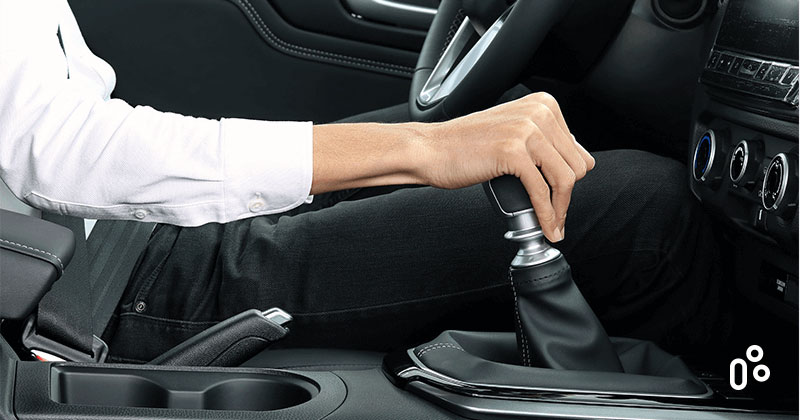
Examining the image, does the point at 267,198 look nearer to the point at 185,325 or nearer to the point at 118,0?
the point at 185,325

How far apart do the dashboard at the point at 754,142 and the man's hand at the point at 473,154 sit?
18 centimetres

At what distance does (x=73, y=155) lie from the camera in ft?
2.62

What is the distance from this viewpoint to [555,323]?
31.6 inches

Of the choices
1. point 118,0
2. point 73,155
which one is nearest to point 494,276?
point 73,155

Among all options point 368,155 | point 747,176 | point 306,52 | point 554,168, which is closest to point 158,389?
point 368,155

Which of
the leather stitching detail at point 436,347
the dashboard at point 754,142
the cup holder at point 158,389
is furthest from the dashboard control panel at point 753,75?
the cup holder at point 158,389

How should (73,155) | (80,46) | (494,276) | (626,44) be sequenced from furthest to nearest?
(80,46) < (626,44) < (494,276) < (73,155)

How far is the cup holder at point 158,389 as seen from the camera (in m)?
0.76

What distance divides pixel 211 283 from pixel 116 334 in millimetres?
111

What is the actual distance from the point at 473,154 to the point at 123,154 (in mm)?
289

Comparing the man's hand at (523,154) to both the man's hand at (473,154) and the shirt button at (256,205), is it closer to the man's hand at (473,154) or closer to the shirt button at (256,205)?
the man's hand at (473,154)

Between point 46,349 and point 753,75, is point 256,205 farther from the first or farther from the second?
point 753,75

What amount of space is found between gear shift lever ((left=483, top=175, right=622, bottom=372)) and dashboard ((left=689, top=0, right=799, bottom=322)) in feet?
0.60

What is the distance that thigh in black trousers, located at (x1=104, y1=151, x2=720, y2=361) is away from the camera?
0.98 meters
